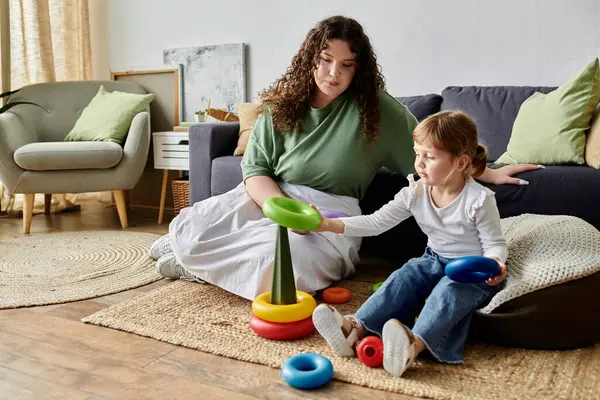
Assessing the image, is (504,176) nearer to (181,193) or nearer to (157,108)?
(181,193)

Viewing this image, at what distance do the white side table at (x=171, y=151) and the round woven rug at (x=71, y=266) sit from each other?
561 mm

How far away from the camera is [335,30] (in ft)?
5.25

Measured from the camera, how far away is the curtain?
10.8ft

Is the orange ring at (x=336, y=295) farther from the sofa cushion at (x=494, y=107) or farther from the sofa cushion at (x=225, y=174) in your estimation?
the sofa cushion at (x=494, y=107)

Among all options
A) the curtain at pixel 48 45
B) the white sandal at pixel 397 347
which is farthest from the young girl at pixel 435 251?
the curtain at pixel 48 45

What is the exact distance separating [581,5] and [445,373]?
6.74 ft

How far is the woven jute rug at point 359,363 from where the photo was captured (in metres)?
1.08

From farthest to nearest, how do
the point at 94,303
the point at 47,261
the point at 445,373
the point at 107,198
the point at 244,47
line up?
the point at 107,198
the point at 244,47
the point at 47,261
the point at 94,303
the point at 445,373

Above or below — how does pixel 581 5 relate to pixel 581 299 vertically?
above

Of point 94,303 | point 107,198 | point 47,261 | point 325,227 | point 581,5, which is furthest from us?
point 107,198

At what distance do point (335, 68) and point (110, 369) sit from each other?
40.6 inches

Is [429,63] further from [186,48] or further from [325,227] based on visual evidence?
[325,227]

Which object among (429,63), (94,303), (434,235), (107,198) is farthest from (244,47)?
(434,235)

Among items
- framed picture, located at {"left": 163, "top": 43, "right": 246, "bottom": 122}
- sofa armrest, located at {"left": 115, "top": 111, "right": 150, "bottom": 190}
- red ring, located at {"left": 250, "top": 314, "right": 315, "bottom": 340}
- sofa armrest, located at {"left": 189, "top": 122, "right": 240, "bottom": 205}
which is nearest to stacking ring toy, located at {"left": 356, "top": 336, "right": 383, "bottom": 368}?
red ring, located at {"left": 250, "top": 314, "right": 315, "bottom": 340}
